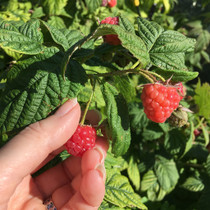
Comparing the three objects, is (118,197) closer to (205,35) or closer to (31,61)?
(31,61)

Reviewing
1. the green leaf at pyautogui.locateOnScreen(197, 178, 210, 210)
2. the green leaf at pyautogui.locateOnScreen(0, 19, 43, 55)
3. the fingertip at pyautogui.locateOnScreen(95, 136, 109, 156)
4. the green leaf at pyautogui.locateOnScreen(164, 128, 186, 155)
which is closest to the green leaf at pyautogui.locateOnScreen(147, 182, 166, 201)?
the green leaf at pyautogui.locateOnScreen(197, 178, 210, 210)

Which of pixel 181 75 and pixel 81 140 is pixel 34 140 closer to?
pixel 81 140

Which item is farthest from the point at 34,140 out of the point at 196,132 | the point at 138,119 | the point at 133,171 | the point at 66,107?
the point at 196,132

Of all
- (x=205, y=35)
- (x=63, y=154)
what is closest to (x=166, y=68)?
(x=63, y=154)

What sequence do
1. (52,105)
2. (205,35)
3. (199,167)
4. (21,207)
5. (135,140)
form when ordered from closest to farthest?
(52,105) → (21,207) → (135,140) → (199,167) → (205,35)

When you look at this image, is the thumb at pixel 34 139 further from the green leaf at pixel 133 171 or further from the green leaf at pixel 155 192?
the green leaf at pixel 155 192

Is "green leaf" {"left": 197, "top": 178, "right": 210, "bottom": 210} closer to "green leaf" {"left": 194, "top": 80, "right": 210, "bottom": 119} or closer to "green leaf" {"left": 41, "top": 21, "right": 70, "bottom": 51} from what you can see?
"green leaf" {"left": 194, "top": 80, "right": 210, "bottom": 119}
